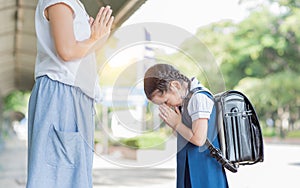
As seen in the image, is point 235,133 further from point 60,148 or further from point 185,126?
point 60,148

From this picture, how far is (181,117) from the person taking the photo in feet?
4.72

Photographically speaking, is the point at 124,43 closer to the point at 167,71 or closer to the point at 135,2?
the point at 167,71

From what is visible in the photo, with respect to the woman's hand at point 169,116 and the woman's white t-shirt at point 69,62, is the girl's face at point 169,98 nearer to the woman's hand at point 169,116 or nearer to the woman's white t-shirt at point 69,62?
the woman's hand at point 169,116

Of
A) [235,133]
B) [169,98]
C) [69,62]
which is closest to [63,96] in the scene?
[69,62]

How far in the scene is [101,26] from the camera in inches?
48.9

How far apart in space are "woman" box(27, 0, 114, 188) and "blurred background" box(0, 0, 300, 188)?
0.19 feet

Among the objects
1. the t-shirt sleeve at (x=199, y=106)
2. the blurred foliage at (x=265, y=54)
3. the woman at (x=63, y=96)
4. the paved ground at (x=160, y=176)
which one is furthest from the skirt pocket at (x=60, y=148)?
the blurred foliage at (x=265, y=54)

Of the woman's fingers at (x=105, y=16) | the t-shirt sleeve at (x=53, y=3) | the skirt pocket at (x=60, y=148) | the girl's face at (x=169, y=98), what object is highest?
the t-shirt sleeve at (x=53, y=3)

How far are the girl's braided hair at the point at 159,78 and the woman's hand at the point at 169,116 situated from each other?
0.04 meters

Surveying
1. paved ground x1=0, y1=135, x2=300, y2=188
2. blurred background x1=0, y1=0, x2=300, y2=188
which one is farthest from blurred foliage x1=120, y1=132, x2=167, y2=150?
paved ground x1=0, y1=135, x2=300, y2=188

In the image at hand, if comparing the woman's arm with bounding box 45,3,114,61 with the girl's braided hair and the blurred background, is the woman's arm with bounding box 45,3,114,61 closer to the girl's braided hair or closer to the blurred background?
the blurred background

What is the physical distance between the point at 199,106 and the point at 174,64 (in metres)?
0.13

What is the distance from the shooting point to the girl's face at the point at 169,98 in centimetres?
140

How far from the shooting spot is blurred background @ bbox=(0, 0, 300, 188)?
1320 mm
